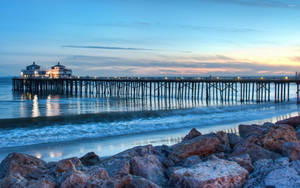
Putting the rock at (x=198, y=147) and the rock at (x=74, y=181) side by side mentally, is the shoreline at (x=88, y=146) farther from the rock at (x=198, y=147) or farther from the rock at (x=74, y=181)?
the rock at (x=74, y=181)

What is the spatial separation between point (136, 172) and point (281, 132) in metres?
3.42

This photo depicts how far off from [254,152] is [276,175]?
172cm

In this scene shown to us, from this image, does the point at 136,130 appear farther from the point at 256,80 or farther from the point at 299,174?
the point at 256,80

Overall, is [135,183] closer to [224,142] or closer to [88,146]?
[224,142]

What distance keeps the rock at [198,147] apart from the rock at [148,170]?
3.31 feet

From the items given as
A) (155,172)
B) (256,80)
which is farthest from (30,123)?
(256,80)

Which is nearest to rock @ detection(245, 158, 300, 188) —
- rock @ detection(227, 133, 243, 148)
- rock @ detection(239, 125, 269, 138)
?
rock @ detection(227, 133, 243, 148)

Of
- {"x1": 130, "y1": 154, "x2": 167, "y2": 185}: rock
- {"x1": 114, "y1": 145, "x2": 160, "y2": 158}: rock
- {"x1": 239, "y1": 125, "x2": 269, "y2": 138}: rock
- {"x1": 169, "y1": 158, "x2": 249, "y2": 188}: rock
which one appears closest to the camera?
{"x1": 169, "y1": 158, "x2": 249, "y2": 188}: rock

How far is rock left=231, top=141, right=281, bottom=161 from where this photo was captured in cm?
607

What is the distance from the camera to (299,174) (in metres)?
4.52

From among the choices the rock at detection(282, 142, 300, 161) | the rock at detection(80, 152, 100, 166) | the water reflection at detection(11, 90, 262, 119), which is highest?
the rock at detection(282, 142, 300, 161)

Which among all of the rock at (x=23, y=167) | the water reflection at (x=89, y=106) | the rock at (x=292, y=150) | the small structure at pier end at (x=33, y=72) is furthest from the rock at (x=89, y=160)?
the small structure at pier end at (x=33, y=72)

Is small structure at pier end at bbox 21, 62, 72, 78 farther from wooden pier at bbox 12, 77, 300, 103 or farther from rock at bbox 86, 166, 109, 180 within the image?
rock at bbox 86, 166, 109, 180

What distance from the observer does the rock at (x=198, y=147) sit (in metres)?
6.35
